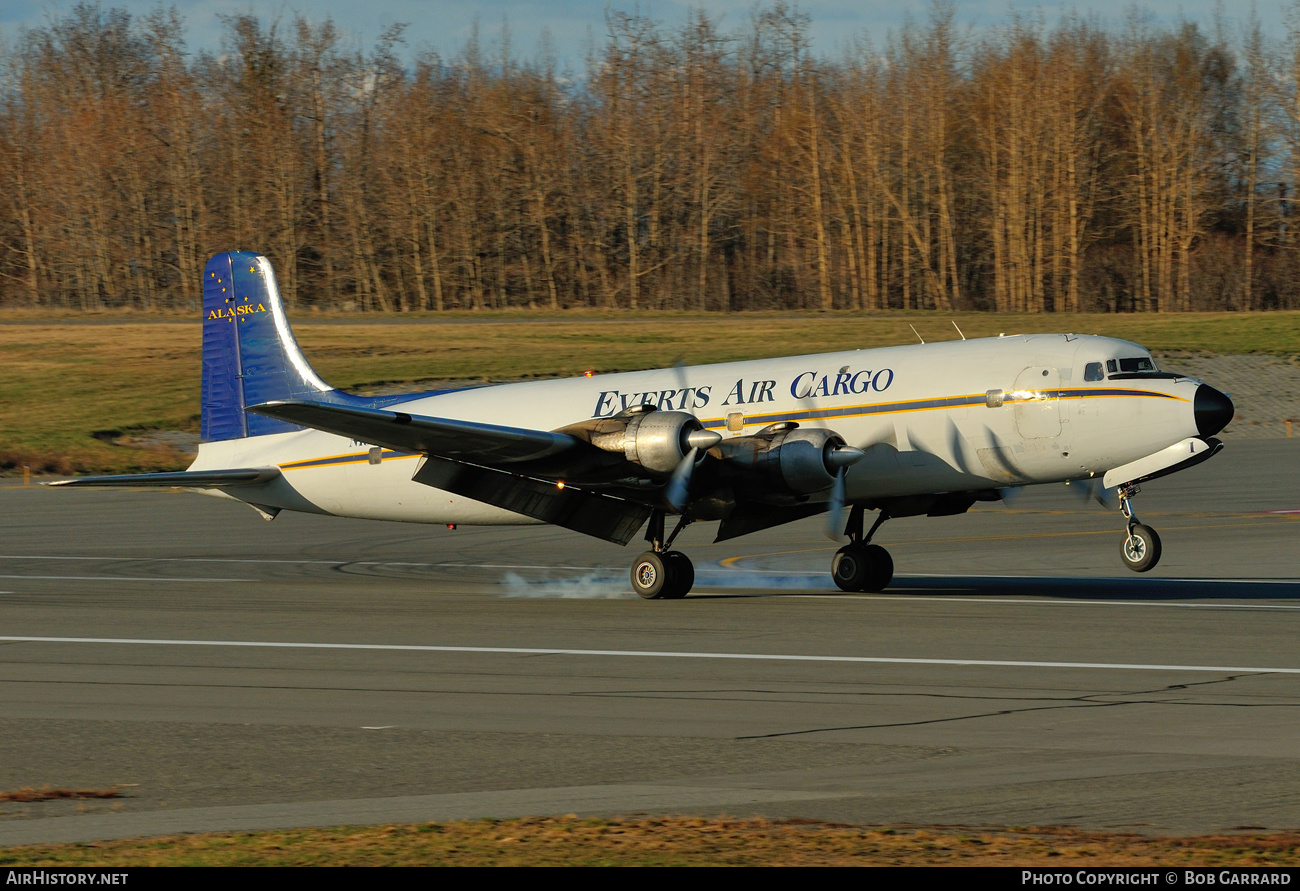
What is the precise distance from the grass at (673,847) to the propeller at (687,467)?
13.0 metres

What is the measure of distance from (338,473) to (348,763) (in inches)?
627

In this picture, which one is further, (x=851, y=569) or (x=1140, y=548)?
(x=851, y=569)

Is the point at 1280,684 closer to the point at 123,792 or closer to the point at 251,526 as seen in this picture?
the point at 123,792

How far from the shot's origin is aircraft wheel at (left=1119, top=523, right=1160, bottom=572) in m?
20.2

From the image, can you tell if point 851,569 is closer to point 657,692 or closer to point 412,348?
point 657,692

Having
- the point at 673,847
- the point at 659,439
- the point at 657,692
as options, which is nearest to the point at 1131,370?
the point at 659,439

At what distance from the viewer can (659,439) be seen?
69.7 feet

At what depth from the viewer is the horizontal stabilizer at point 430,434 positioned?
2064 centimetres

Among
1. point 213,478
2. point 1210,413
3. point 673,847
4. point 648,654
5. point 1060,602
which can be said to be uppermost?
point 1210,413

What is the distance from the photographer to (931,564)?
27.5m

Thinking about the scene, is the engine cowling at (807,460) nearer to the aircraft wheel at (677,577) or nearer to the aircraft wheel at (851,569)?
the aircraft wheel at (677,577)

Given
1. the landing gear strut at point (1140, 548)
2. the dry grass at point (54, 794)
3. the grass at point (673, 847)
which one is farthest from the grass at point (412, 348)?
the grass at point (673, 847)

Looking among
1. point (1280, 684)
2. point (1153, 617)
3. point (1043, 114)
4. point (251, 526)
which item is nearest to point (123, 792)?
point (1280, 684)

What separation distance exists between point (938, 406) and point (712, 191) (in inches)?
2599
